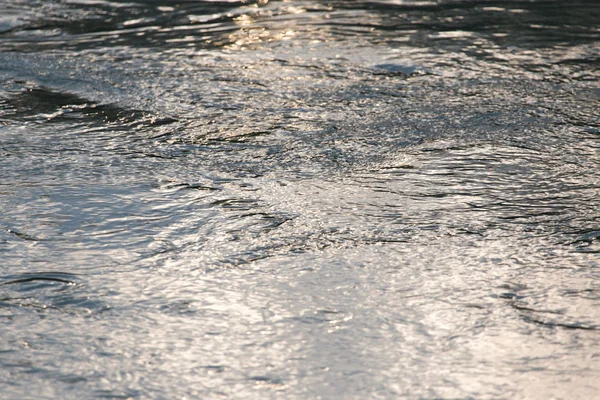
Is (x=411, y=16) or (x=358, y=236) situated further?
(x=411, y=16)

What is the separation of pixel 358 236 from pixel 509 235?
1.44ft

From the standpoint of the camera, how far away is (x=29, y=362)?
1.80 metres

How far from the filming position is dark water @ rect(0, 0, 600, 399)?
70.4 inches

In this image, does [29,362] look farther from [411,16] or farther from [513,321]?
[411,16]

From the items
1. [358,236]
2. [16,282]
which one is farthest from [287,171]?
[16,282]

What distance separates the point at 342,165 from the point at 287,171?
0.21m

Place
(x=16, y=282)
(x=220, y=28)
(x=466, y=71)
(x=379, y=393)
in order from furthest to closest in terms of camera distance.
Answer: (x=220, y=28) → (x=466, y=71) → (x=16, y=282) → (x=379, y=393)

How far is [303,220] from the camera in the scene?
247cm

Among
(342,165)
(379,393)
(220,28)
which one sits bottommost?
(379,393)

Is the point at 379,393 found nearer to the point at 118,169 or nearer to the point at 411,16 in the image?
the point at 118,169

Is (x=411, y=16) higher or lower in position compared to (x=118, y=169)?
higher

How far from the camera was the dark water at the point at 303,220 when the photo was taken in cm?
179

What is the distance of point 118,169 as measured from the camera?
295 cm

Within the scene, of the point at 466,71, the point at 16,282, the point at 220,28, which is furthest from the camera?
the point at 220,28
